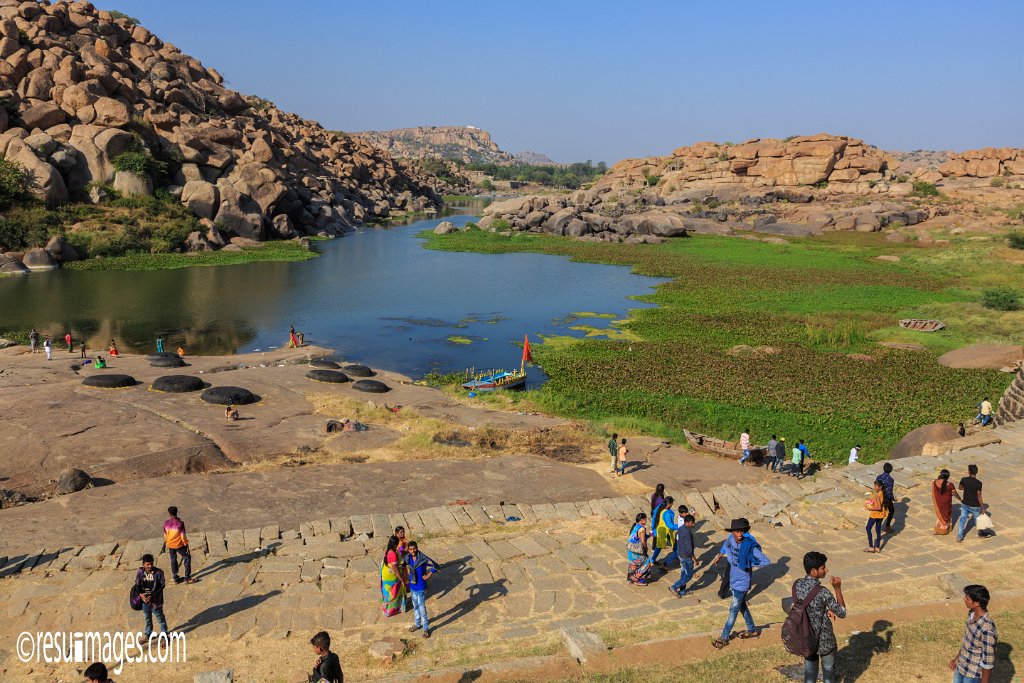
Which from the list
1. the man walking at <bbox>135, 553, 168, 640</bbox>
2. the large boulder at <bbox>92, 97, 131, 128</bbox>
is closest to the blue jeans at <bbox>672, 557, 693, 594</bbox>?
the man walking at <bbox>135, 553, 168, 640</bbox>

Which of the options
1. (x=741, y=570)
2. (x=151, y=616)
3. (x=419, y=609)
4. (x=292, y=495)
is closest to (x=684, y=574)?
(x=741, y=570)

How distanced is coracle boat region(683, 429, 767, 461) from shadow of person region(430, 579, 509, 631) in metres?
12.2

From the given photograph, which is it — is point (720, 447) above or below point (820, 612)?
below

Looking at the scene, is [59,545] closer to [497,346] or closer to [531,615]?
[531,615]

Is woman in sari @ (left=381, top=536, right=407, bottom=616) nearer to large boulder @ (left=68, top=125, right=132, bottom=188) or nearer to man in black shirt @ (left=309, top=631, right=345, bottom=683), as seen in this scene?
man in black shirt @ (left=309, top=631, right=345, bottom=683)

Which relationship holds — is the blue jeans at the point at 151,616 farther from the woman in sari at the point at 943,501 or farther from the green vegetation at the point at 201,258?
the green vegetation at the point at 201,258

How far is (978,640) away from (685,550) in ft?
14.9

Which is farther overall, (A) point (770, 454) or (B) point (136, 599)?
(A) point (770, 454)

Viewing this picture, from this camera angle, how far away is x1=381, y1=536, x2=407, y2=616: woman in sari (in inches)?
450

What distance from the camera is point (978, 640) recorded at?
317 inches

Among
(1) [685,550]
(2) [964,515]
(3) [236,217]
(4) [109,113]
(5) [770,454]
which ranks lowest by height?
(5) [770,454]

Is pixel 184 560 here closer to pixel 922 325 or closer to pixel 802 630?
pixel 802 630

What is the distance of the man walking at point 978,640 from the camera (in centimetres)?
798

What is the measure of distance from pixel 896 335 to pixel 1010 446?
989 inches
